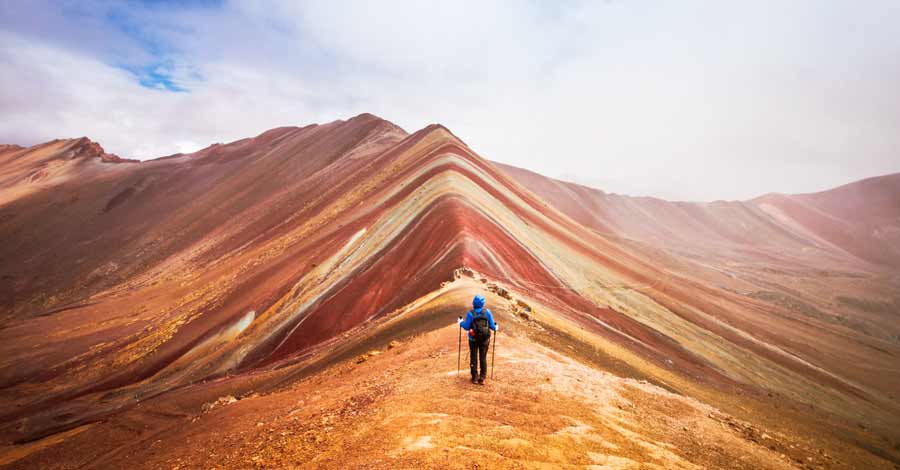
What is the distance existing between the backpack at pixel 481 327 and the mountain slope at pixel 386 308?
A: 1.23 meters

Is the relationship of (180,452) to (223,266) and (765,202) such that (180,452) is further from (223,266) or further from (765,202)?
(765,202)

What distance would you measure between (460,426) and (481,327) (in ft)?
6.27

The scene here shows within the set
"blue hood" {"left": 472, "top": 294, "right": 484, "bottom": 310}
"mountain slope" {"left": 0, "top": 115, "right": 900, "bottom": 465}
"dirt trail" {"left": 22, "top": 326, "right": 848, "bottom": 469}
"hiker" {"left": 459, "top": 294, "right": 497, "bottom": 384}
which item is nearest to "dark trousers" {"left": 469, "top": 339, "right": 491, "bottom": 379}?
"hiker" {"left": 459, "top": 294, "right": 497, "bottom": 384}

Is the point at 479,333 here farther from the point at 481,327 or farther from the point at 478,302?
the point at 478,302

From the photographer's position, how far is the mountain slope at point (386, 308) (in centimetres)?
1636

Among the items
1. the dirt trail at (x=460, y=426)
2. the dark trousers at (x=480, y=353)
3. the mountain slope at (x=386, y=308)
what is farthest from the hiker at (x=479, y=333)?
the mountain slope at (x=386, y=308)

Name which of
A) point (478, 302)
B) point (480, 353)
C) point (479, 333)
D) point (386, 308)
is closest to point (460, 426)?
point (480, 353)

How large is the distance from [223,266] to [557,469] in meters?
40.5

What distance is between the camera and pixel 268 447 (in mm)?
7000

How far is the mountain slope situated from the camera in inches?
644

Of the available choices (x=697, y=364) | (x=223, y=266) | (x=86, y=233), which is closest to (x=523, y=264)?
(x=697, y=364)

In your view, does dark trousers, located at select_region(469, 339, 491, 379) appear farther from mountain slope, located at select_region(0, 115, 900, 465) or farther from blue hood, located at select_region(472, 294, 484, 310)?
mountain slope, located at select_region(0, 115, 900, 465)

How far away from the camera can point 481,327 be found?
25.5 feet

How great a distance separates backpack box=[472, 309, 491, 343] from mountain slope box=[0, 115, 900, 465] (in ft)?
4.03
